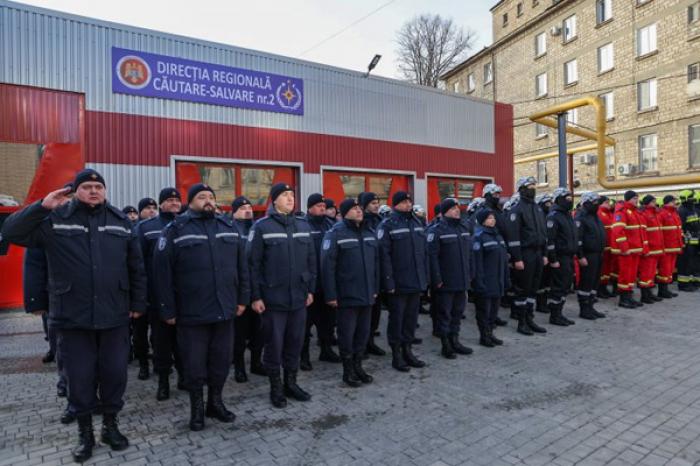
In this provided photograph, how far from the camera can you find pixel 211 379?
157 inches

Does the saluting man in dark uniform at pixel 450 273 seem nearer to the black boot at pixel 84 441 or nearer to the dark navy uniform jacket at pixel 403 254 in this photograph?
the dark navy uniform jacket at pixel 403 254

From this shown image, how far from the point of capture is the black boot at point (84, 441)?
332 cm

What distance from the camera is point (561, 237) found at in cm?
759

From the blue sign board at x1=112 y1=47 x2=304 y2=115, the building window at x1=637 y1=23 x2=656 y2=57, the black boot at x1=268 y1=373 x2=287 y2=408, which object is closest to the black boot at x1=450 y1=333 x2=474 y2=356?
the black boot at x1=268 y1=373 x2=287 y2=408

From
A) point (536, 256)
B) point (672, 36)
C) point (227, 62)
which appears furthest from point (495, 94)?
point (536, 256)

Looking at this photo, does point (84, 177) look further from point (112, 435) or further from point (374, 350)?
point (374, 350)

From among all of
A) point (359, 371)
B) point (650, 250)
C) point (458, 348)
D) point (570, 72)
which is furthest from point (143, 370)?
point (570, 72)

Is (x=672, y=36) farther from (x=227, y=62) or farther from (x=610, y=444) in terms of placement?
(x=610, y=444)

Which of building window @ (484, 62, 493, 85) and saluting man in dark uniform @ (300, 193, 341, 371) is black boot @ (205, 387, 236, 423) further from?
building window @ (484, 62, 493, 85)

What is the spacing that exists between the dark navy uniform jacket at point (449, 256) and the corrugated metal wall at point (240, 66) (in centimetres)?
715

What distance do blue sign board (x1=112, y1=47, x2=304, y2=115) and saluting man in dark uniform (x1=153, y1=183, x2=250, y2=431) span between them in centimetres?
747

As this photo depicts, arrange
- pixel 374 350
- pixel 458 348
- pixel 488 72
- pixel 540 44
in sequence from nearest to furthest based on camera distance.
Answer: pixel 458 348
pixel 374 350
pixel 540 44
pixel 488 72

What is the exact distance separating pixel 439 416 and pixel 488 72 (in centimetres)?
3607

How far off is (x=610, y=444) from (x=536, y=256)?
154 inches
